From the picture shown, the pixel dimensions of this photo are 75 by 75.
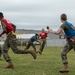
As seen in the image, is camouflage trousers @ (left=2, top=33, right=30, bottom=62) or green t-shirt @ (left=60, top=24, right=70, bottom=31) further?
camouflage trousers @ (left=2, top=33, right=30, bottom=62)

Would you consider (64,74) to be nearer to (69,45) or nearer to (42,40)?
(69,45)

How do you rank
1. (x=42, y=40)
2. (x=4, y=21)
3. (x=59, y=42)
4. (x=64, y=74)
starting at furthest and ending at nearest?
(x=59, y=42), (x=42, y=40), (x=4, y=21), (x=64, y=74)

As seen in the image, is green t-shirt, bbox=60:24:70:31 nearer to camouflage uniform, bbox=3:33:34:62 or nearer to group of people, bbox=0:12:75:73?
group of people, bbox=0:12:75:73

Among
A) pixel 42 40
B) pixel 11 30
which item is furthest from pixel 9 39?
pixel 42 40

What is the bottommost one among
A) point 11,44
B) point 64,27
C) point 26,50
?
point 26,50

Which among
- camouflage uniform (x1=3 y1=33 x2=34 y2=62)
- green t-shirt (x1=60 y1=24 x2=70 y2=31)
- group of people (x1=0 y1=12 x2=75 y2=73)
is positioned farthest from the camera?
camouflage uniform (x1=3 y1=33 x2=34 y2=62)

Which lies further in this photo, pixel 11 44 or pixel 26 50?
pixel 26 50

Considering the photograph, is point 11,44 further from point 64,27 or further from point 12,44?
point 64,27

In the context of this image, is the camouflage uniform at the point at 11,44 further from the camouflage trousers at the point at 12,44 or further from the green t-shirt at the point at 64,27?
the green t-shirt at the point at 64,27

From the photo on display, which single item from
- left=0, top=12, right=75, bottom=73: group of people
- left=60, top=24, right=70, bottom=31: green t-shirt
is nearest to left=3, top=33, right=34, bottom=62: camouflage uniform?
left=0, top=12, right=75, bottom=73: group of people

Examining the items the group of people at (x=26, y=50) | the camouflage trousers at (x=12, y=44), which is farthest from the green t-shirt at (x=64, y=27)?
the camouflage trousers at (x=12, y=44)

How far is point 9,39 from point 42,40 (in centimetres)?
1380

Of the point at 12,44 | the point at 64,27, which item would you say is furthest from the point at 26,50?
the point at 64,27

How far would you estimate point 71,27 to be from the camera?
12398 millimetres
